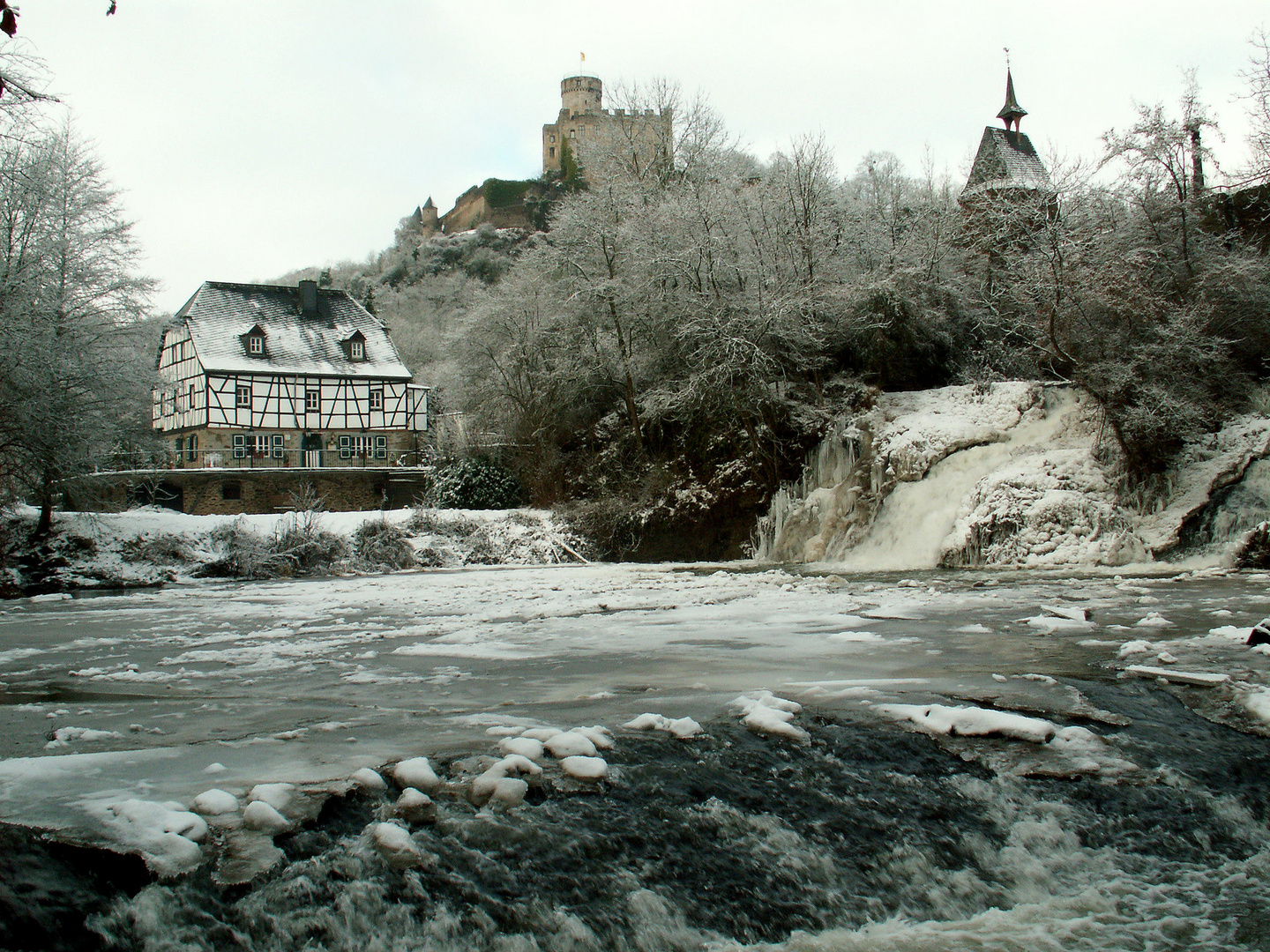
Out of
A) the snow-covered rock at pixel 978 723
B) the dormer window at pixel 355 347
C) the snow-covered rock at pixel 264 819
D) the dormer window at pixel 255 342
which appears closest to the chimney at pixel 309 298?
the dormer window at pixel 355 347

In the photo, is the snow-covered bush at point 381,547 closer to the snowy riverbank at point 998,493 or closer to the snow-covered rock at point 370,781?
the snowy riverbank at point 998,493

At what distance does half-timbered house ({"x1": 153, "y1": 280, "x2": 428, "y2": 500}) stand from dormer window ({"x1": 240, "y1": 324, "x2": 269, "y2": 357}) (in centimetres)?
4

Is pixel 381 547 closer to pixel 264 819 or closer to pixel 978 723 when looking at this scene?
pixel 978 723

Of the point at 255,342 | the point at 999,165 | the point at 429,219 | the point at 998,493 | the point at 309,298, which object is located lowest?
the point at 998,493

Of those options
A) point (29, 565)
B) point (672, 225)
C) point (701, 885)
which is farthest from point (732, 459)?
point (701, 885)

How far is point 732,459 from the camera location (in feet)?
74.4

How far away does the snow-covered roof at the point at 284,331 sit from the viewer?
128 ft

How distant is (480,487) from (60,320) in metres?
11.5

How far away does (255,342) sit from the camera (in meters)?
39.6

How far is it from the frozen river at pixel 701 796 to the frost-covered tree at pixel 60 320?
1269cm

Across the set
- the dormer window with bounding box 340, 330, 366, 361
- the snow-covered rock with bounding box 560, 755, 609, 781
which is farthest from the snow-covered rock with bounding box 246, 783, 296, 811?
the dormer window with bounding box 340, 330, 366, 361

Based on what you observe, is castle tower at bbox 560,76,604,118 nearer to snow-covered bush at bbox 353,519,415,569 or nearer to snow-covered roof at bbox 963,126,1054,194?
snow-covered roof at bbox 963,126,1054,194

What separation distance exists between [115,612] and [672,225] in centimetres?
1705

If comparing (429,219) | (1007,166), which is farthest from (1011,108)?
(429,219)
